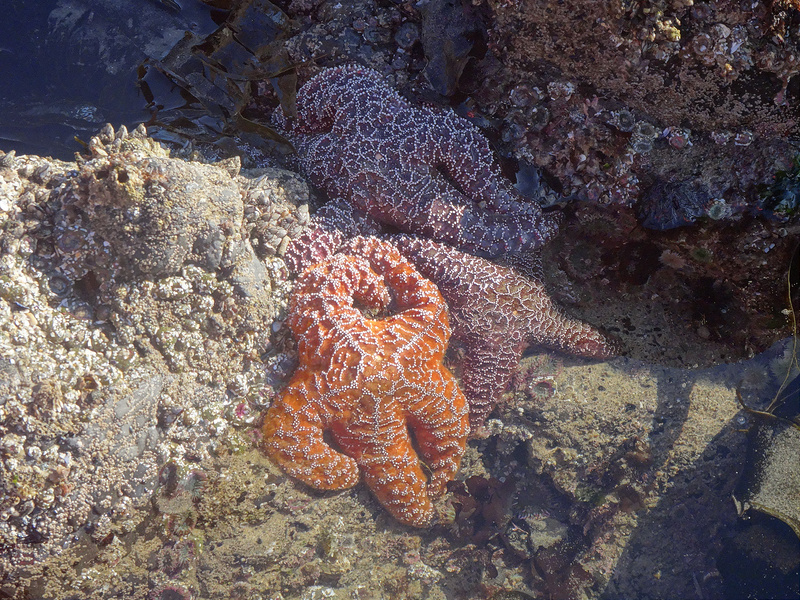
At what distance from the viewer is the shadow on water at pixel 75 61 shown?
4.31 metres

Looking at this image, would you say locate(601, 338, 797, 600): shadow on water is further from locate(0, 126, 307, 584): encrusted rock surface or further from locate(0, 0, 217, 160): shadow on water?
locate(0, 0, 217, 160): shadow on water

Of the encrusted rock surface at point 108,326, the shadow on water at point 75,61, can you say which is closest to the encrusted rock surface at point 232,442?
the encrusted rock surface at point 108,326

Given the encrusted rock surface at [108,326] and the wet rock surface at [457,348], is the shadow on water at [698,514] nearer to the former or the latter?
the wet rock surface at [457,348]

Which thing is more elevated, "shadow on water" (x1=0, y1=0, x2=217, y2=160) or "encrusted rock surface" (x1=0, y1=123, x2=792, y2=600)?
"shadow on water" (x1=0, y1=0, x2=217, y2=160)

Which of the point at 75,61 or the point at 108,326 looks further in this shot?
the point at 75,61

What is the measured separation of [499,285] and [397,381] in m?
1.25

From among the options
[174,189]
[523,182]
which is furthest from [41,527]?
[523,182]

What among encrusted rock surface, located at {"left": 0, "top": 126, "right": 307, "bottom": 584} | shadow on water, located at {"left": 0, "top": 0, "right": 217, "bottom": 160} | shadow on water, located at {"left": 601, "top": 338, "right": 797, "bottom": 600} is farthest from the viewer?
shadow on water, located at {"left": 601, "top": 338, "right": 797, "bottom": 600}

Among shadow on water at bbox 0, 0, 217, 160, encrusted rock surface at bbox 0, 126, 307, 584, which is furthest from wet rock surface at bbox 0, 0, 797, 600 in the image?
shadow on water at bbox 0, 0, 217, 160

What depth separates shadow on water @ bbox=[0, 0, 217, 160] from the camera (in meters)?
4.31

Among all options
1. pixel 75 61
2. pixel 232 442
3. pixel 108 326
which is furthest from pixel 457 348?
pixel 75 61

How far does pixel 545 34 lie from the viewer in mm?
3723

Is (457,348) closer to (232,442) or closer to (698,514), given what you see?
(232,442)

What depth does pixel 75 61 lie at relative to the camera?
4379mm
